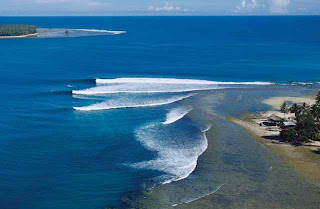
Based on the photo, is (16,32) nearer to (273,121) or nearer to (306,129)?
(273,121)

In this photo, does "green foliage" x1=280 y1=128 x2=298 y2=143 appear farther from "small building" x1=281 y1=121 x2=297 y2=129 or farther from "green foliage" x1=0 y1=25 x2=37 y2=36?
"green foliage" x1=0 y1=25 x2=37 y2=36

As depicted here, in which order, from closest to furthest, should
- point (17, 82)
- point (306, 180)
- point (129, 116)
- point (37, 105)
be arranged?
point (306, 180), point (129, 116), point (37, 105), point (17, 82)

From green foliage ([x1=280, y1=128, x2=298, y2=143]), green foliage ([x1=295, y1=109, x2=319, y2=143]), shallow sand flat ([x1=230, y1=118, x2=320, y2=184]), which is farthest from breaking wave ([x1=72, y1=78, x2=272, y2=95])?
green foliage ([x1=295, y1=109, x2=319, y2=143])

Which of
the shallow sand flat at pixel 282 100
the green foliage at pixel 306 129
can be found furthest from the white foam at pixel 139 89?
the green foliage at pixel 306 129

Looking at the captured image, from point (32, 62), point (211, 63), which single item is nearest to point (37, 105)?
point (32, 62)

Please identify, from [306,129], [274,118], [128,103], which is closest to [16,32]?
[128,103]

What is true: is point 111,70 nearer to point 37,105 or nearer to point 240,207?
point 37,105
